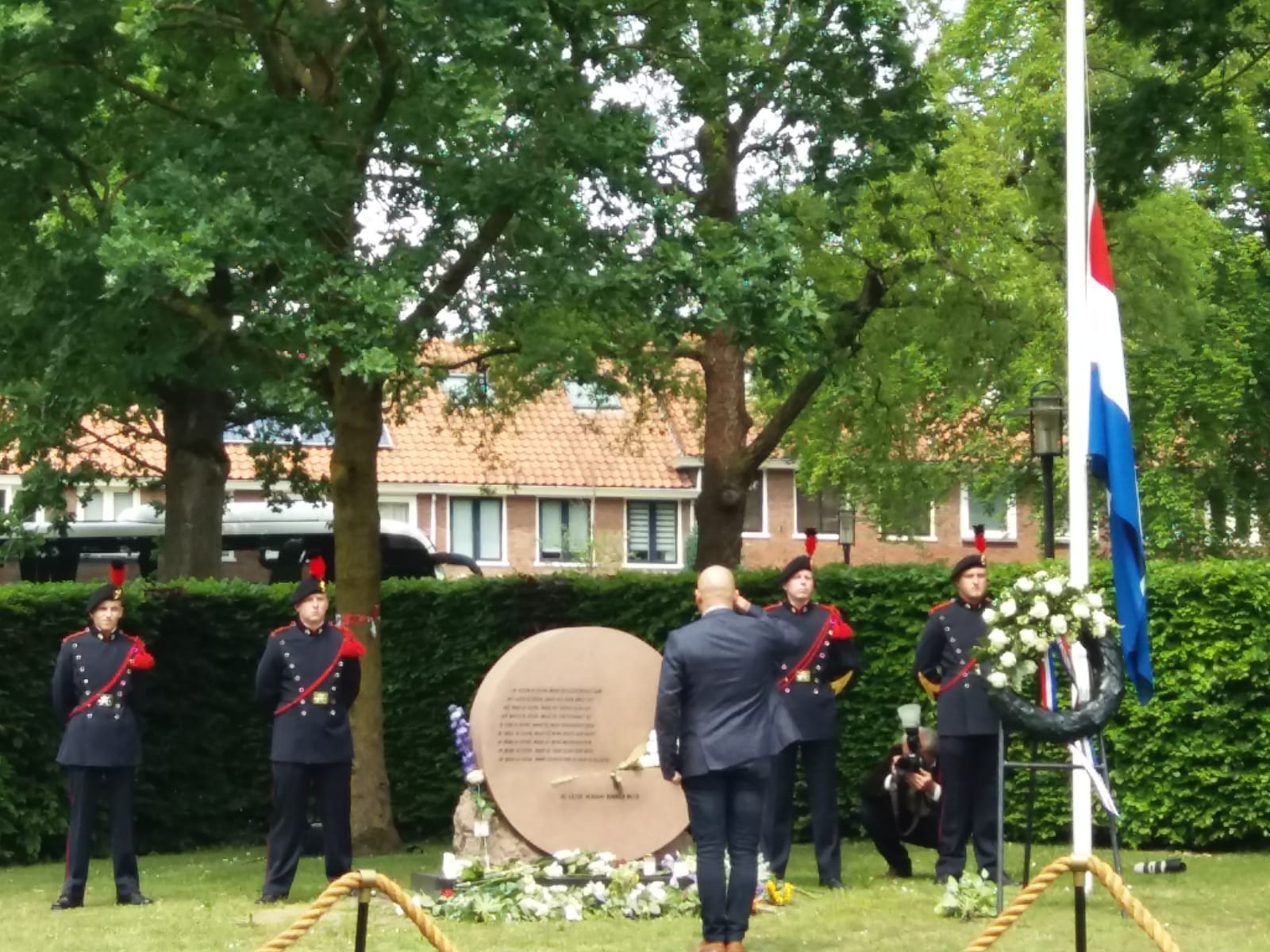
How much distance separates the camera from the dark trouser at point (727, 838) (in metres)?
9.70

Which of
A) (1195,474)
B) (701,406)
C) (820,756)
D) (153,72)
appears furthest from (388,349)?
(1195,474)

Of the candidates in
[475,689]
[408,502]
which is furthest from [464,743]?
[408,502]

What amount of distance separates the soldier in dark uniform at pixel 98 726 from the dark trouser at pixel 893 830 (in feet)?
15.4

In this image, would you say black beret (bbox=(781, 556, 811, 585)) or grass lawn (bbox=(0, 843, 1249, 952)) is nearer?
grass lawn (bbox=(0, 843, 1249, 952))

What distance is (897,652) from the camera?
16828 millimetres

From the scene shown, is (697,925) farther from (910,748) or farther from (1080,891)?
(1080,891)

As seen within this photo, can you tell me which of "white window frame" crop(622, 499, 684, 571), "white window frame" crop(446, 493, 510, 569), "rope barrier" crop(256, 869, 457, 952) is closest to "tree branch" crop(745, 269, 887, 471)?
"rope barrier" crop(256, 869, 457, 952)

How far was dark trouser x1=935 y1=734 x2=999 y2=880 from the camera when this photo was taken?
41.4ft

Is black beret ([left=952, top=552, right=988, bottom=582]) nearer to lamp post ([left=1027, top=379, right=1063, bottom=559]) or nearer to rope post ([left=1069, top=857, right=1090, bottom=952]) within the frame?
rope post ([left=1069, top=857, right=1090, bottom=952])

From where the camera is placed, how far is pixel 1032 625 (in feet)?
35.7

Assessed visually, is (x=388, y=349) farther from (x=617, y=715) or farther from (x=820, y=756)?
(x=820, y=756)

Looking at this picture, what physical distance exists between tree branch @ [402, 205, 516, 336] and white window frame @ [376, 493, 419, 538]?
1482 inches

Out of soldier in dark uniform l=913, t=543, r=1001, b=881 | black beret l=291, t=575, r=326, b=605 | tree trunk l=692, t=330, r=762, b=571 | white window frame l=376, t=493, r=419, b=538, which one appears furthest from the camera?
white window frame l=376, t=493, r=419, b=538

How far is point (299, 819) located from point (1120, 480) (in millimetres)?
5306
